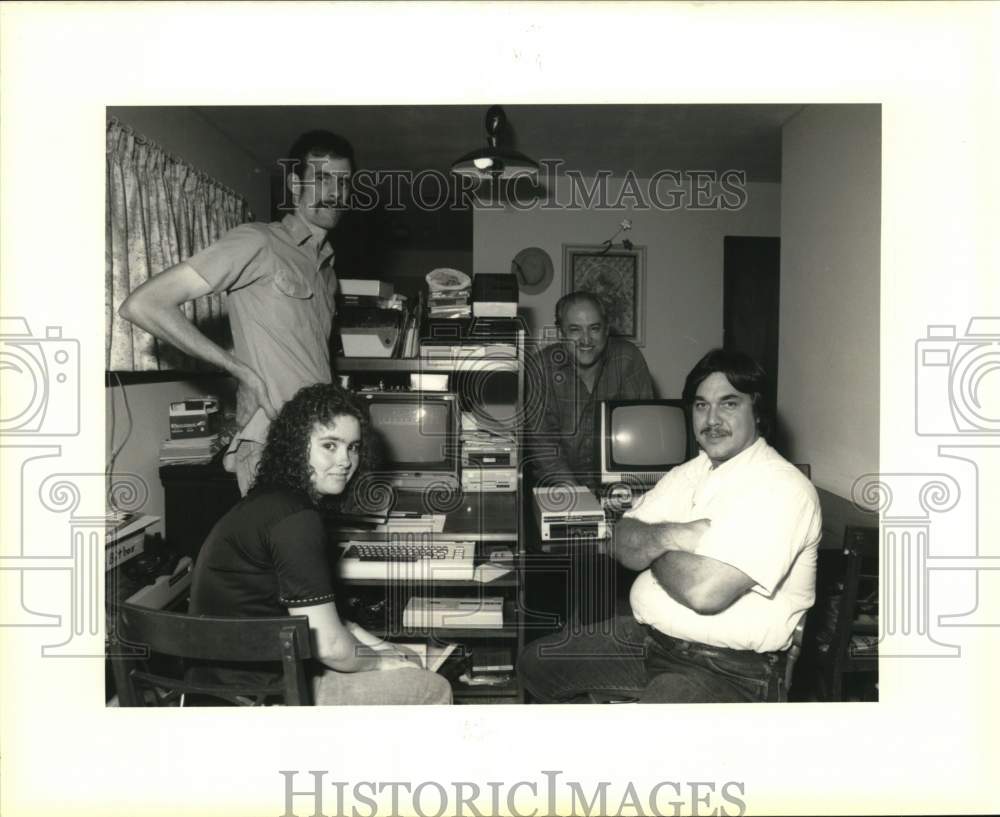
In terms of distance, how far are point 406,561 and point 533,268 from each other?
122 inches

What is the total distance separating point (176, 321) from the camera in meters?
1.85

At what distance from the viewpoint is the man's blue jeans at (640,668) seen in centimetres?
165

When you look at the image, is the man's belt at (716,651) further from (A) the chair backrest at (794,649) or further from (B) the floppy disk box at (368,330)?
(B) the floppy disk box at (368,330)

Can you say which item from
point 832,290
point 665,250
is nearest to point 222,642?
point 832,290

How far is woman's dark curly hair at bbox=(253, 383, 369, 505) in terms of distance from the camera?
1662 mm

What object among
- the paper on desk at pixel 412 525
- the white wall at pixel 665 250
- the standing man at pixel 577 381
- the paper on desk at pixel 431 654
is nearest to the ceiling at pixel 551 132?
the white wall at pixel 665 250

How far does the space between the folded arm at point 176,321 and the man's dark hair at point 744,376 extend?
47.5 inches

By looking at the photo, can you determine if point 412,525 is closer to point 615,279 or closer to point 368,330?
point 368,330

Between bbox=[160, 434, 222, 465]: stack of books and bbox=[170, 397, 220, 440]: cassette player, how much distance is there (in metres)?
0.03

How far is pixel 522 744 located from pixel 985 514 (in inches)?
40.5

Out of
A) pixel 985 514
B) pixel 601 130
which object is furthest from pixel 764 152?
pixel 985 514

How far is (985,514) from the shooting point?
1.43 m

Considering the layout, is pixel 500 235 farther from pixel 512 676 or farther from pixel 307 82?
pixel 307 82

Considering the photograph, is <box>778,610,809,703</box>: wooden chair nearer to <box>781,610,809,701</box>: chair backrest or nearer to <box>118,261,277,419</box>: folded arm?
<box>781,610,809,701</box>: chair backrest
